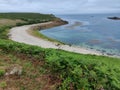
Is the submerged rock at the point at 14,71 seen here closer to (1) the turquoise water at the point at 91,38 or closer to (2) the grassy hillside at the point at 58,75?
(2) the grassy hillside at the point at 58,75

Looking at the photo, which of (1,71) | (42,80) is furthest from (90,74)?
(1,71)

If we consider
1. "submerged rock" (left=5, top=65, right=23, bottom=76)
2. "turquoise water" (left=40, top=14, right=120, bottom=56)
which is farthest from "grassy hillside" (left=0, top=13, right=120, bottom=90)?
"turquoise water" (left=40, top=14, right=120, bottom=56)

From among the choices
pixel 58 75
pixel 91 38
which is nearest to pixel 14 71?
pixel 58 75

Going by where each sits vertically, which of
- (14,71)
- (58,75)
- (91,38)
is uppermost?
(58,75)

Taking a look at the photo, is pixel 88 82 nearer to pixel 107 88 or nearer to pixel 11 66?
pixel 107 88

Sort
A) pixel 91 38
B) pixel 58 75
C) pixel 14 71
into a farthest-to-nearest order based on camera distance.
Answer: pixel 91 38
pixel 14 71
pixel 58 75

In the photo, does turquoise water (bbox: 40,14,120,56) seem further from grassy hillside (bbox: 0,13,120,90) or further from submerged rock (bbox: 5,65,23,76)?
submerged rock (bbox: 5,65,23,76)

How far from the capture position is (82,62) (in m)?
12.1

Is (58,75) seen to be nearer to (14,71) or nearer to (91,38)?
(14,71)

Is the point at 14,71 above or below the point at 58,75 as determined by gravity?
below

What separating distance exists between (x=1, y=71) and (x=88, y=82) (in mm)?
4764

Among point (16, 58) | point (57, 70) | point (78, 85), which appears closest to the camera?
point (78, 85)

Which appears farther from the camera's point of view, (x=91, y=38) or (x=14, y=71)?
(x=91, y=38)

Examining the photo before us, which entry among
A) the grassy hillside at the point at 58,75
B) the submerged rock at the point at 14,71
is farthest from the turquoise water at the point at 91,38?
the submerged rock at the point at 14,71
